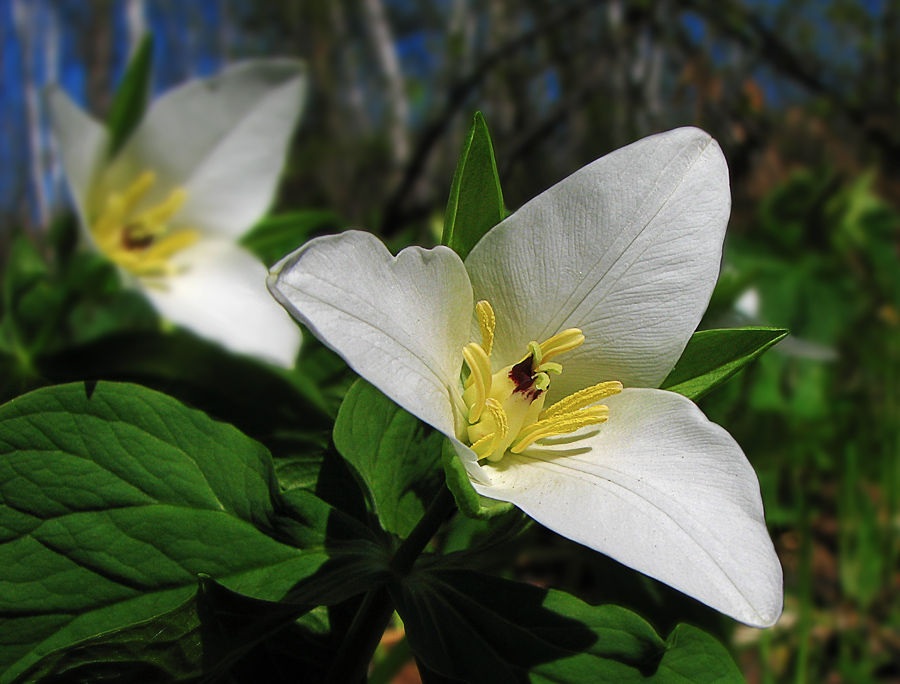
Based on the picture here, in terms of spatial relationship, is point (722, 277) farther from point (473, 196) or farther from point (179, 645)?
point (179, 645)

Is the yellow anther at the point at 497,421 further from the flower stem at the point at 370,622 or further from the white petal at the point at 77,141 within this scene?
the white petal at the point at 77,141

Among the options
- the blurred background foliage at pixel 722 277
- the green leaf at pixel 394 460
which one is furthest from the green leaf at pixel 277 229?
the green leaf at pixel 394 460

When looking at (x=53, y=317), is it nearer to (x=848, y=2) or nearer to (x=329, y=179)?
(x=329, y=179)

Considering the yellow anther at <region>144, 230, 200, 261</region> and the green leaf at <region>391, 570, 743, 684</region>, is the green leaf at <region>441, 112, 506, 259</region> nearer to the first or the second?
the green leaf at <region>391, 570, 743, 684</region>

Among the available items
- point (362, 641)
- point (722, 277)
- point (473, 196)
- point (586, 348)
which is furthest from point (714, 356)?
point (722, 277)

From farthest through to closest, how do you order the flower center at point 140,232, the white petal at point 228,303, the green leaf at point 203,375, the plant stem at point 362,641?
the flower center at point 140,232, the white petal at point 228,303, the green leaf at point 203,375, the plant stem at point 362,641

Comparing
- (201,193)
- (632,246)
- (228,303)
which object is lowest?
(228,303)

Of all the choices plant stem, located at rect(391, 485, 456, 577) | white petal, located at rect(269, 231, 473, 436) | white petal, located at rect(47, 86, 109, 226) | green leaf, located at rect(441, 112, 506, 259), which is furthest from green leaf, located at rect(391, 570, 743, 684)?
white petal, located at rect(47, 86, 109, 226)
